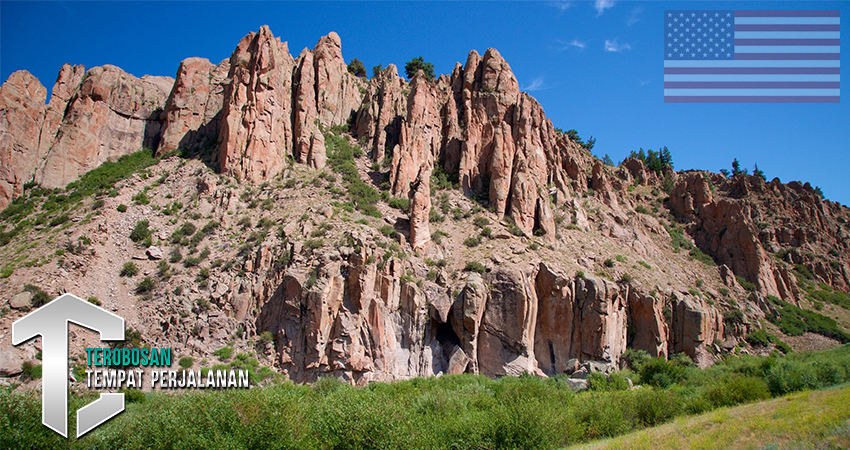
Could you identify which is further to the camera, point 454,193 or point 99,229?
point 454,193

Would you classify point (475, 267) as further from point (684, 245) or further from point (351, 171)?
point (684, 245)

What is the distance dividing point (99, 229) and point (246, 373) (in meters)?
17.6

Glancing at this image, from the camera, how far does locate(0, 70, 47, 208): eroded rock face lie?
3741 cm

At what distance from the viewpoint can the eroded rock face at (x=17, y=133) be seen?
37406mm

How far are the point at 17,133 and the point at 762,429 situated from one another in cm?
5486

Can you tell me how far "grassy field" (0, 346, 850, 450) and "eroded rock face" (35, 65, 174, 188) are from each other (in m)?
28.9

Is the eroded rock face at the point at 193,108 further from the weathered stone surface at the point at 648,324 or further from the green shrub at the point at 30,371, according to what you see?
the weathered stone surface at the point at 648,324

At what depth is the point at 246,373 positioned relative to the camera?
25.0 meters

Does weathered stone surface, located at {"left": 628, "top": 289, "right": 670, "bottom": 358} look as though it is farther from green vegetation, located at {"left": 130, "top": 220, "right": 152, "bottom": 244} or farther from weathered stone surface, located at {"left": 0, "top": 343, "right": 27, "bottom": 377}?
weathered stone surface, located at {"left": 0, "top": 343, "right": 27, "bottom": 377}

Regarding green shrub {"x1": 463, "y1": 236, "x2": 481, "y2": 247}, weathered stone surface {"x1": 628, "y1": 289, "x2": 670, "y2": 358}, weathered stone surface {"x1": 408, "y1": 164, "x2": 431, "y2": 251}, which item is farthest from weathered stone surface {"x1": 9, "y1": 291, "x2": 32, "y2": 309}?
weathered stone surface {"x1": 628, "y1": 289, "x2": 670, "y2": 358}

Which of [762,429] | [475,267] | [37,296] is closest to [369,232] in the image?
[475,267]

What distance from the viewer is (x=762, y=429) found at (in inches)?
666

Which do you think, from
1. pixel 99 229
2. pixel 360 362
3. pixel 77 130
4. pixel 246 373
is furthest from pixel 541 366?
pixel 77 130

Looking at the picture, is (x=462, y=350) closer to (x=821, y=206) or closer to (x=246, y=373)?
(x=246, y=373)
